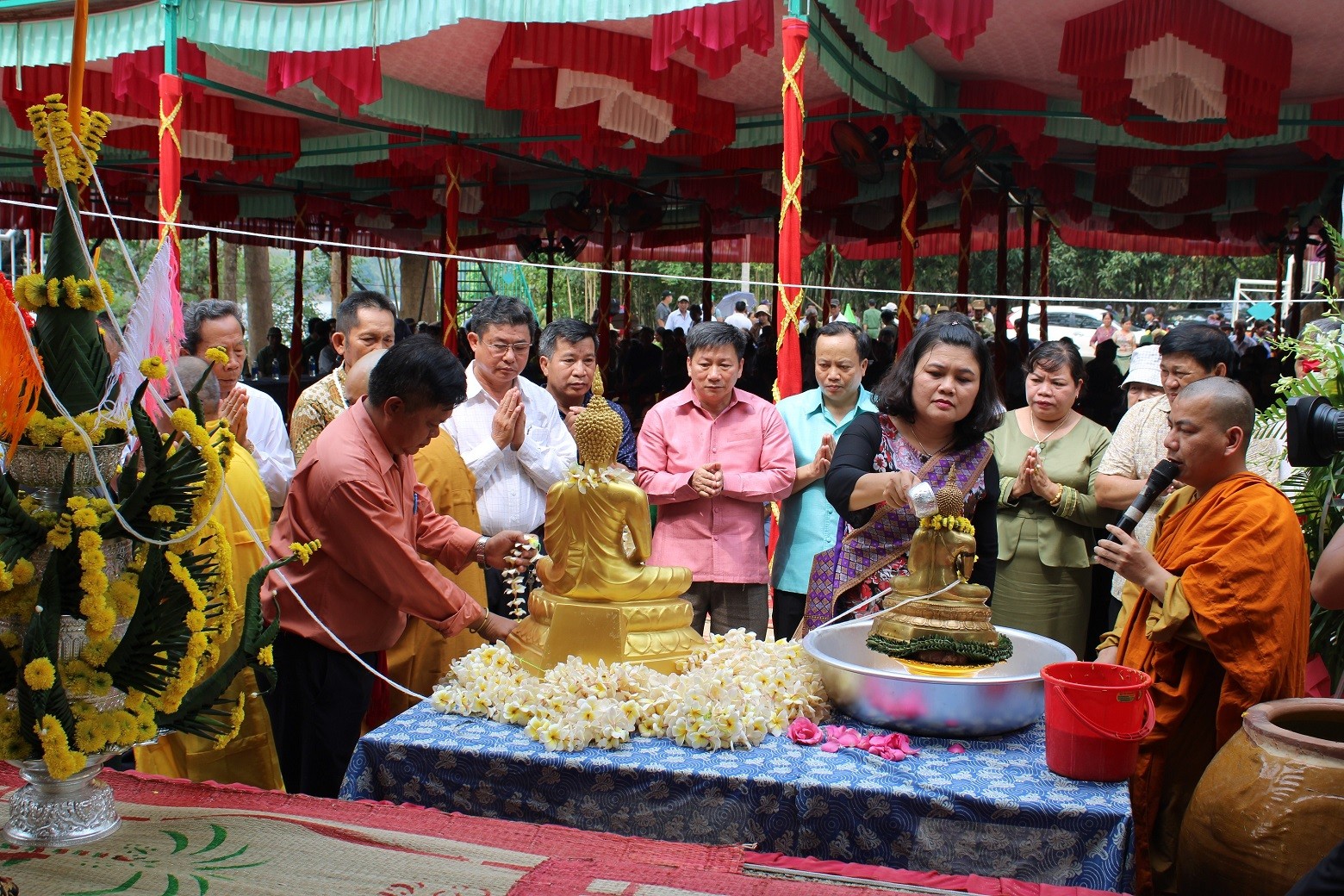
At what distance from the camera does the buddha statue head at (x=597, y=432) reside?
2.23m

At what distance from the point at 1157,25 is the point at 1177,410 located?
13.4 feet

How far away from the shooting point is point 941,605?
2.13 metres

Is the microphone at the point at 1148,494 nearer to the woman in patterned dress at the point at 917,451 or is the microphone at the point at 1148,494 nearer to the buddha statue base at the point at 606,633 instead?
the woman in patterned dress at the point at 917,451

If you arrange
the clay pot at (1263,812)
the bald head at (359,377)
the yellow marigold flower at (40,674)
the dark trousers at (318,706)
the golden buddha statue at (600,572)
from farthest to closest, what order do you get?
the bald head at (359,377), the dark trousers at (318,706), the golden buddha statue at (600,572), the clay pot at (1263,812), the yellow marigold flower at (40,674)

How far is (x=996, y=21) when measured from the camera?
638cm

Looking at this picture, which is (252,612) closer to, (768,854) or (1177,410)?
(768,854)

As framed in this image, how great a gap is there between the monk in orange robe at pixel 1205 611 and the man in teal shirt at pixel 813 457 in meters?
1.36

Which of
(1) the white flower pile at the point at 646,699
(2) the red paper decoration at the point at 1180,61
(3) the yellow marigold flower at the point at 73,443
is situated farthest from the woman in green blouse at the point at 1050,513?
(2) the red paper decoration at the point at 1180,61

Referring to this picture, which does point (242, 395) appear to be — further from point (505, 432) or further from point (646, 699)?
point (646, 699)

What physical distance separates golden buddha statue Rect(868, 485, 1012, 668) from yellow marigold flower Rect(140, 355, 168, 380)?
1.33m

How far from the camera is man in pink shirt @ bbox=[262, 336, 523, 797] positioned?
2.34 metres

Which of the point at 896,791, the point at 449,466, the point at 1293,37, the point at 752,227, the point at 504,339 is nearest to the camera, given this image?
the point at 896,791

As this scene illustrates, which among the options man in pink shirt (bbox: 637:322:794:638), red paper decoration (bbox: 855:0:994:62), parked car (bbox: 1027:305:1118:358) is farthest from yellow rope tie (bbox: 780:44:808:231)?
parked car (bbox: 1027:305:1118:358)

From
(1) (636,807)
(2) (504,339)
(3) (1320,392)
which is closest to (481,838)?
(1) (636,807)
